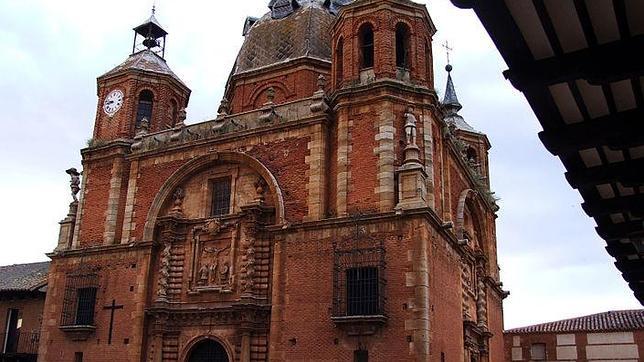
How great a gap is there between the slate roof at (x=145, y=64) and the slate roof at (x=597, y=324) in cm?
2590

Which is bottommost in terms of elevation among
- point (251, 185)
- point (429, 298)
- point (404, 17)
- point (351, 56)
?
point (429, 298)

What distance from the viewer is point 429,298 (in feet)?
62.0

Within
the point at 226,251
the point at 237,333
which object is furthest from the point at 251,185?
the point at 237,333

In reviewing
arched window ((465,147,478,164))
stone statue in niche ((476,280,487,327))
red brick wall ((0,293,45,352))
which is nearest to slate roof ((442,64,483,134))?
arched window ((465,147,478,164))

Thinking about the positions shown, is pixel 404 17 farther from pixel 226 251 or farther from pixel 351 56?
pixel 226 251

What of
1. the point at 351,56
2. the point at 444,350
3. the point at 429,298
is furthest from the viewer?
the point at 351,56

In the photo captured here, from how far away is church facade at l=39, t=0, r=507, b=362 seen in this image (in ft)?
64.4

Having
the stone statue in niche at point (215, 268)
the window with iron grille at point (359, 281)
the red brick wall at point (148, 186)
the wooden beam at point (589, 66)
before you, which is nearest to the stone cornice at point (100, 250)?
the red brick wall at point (148, 186)

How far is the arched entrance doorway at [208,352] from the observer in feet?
72.1

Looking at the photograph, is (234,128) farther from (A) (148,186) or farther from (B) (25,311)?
(B) (25,311)

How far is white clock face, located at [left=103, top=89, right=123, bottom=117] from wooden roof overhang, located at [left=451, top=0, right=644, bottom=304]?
970 inches

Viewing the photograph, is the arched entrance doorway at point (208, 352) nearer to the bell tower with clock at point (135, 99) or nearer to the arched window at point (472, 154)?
the bell tower with clock at point (135, 99)

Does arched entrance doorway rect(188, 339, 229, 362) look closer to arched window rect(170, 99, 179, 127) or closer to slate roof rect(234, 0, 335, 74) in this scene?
arched window rect(170, 99, 179, 127)

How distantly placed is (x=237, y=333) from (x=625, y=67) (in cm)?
1865
